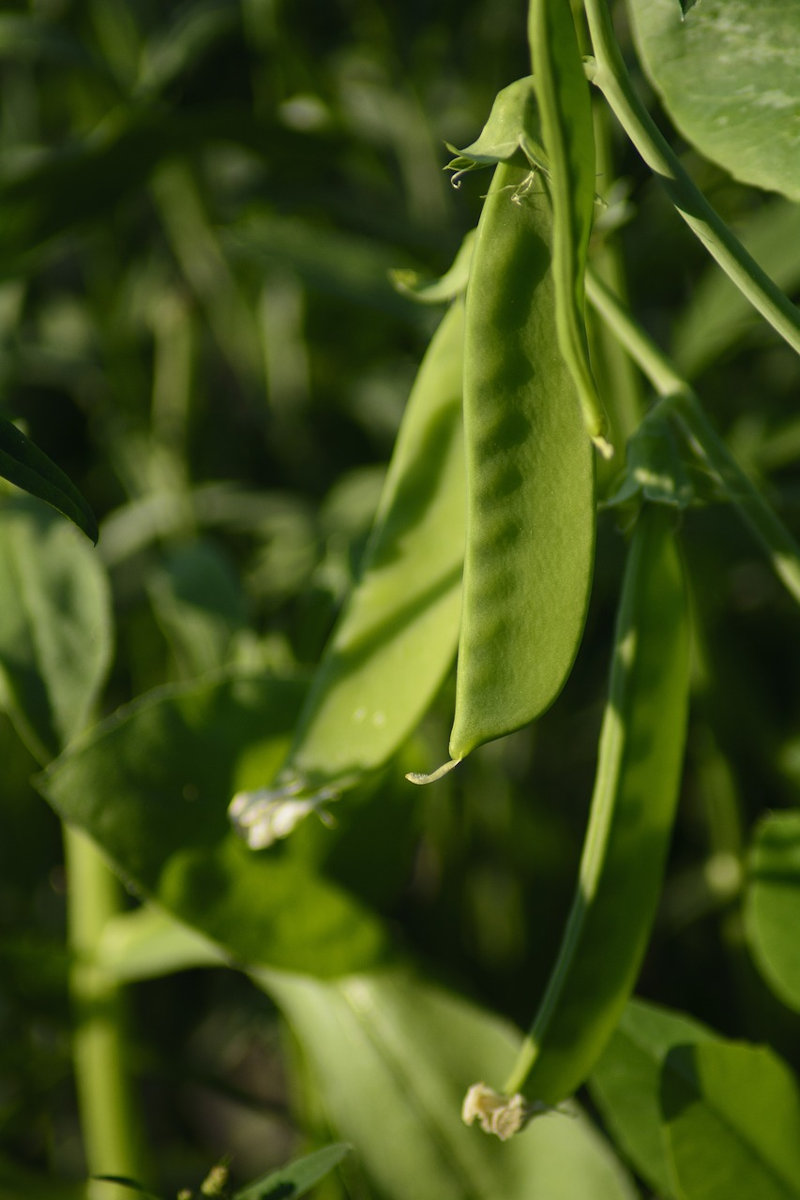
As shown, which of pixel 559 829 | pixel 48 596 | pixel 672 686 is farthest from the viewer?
pixel 559 829

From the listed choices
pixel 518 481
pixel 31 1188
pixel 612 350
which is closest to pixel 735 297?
pixel 612 350

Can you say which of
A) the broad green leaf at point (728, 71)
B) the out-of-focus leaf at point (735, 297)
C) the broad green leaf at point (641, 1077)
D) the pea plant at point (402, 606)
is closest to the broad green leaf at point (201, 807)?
the pea plant at point (402, 606)

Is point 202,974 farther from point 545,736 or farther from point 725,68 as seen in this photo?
point 725,68

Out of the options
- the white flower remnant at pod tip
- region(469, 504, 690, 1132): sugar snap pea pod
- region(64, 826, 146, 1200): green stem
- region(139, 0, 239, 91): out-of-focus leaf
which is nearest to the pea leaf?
region(469, 504, 690, 1132): sugar snap pea pod

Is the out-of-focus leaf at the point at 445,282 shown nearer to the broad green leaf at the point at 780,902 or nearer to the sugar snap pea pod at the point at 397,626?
the sugar snap pea pod at the point at 397,626

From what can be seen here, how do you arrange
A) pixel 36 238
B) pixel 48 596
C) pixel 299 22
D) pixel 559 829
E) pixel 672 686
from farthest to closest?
pixel 299 22 < pixel 559 829 < pixel 36 238 < pixel 48 596 < pixel 672 686

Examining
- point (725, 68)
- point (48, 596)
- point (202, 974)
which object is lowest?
point (202, 974)

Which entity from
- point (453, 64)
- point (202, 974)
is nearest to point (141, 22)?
point (453, 64)
